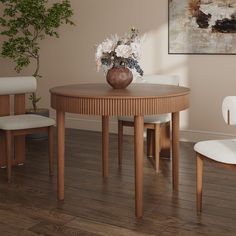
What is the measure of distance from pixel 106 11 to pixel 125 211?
11.2ft

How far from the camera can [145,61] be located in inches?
214

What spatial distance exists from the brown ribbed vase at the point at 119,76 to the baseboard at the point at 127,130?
217cm

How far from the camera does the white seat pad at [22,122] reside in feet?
11.9

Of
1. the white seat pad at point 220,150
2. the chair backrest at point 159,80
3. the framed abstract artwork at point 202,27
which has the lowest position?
the white seat pad at point 220,150

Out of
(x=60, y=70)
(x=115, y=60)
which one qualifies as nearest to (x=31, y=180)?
(x=115, y=60)

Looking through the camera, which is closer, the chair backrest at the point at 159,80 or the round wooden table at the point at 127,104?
the round wooden table at the point at 127,104

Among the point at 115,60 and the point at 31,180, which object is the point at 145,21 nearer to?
the point at 115,60

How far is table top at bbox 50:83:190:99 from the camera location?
9.25ft

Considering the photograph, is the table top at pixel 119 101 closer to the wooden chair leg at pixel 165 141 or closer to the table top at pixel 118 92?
the table top at pixel 118 92

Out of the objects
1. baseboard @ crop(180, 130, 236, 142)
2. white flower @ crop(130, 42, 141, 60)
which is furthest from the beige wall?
white flower @ crop(130, 42, 141, 60)

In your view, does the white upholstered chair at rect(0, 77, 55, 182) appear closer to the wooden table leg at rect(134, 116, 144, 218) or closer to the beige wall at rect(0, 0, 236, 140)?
the wooden table leg at rect(134, 116, 144, 218)

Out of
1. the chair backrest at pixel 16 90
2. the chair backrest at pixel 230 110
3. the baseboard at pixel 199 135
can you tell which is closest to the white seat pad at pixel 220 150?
the chair backrest at pixel 230 110

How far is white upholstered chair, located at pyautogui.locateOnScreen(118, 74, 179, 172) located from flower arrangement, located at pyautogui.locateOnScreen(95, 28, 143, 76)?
811 mm

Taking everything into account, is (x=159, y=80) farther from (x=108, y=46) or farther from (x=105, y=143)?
(x=108, y=46)
